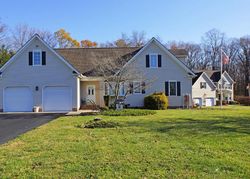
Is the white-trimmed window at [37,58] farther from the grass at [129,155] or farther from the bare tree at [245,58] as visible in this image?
the bare tree at [245,58]

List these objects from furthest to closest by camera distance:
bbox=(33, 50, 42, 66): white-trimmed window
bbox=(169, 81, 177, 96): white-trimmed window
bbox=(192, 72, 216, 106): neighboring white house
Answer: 1. bbox=(192, 72, 216, 106): neighboring white house
2. bbox=(169, 81, 177, 96): white-trimmed window
3. bbox=(33, 50, 42, 66): white-trimmed window

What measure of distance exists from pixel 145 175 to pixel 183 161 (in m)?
1.37

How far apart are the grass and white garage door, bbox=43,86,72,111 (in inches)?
604

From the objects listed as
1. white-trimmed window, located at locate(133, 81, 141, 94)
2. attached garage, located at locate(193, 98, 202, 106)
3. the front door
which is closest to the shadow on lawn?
white-trimmed window, located at locate(133, 81, 141, 94)

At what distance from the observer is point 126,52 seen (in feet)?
102

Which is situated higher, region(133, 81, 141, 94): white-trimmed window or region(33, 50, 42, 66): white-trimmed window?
region(33, 50, 42, 66): white-trimmed window

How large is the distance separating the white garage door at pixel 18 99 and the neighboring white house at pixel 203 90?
24.0 meters

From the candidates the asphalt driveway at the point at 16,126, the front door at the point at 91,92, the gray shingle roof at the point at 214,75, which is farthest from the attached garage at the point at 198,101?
the asphalt driveway at the point at 16,126

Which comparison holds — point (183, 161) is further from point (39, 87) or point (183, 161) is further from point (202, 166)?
point (39, 87)

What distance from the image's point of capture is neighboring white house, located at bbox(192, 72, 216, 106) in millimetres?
43091

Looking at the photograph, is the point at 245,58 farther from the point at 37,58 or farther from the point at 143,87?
the point at 37,58

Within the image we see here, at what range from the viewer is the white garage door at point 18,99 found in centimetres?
2611

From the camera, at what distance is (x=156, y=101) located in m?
26.2

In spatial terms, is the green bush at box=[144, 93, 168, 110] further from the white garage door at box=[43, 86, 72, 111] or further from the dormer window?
the white garage door at box=[43, 86, 72, 111]
